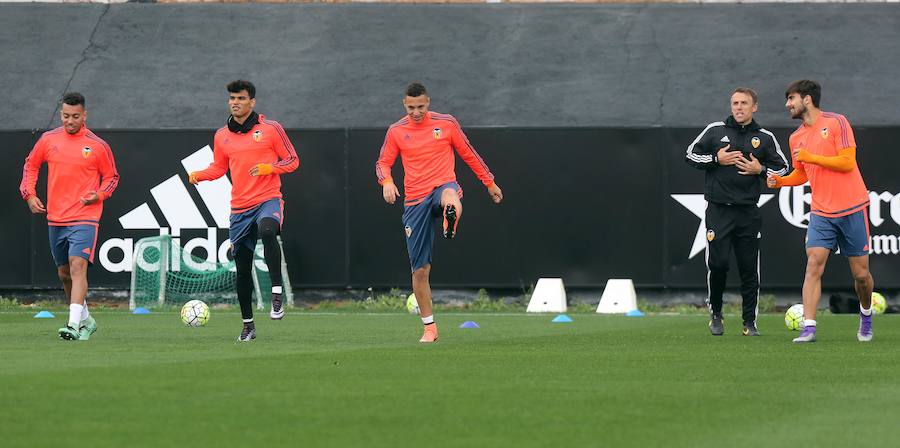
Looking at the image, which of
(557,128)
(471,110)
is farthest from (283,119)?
(557,128)

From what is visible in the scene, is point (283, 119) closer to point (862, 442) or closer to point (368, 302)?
point (368, 302)

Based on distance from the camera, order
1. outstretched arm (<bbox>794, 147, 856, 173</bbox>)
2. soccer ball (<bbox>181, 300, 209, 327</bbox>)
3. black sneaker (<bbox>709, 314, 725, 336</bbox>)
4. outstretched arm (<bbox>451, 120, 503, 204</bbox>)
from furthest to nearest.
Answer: soccer ball (<bbox>181, 300, 209, 327</bbox>) → black sneaker (<bbox>709, 314, 725, 336</bbox>) → outstretched arm (<bbox>451, 120, 503, 204</bbox>) → outstretched arm (<bbox>794, 147, 856, 173</bbox>)

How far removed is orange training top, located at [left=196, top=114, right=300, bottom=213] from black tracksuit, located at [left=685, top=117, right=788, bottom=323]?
3900 mm

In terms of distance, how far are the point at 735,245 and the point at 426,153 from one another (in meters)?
3.32

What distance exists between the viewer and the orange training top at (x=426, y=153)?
14.1 meters

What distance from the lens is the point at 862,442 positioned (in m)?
7.68

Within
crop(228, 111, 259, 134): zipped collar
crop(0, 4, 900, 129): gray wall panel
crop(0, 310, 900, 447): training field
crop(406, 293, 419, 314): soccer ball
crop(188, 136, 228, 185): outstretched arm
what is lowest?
crop(406, 293, 419, 314): soccer ball

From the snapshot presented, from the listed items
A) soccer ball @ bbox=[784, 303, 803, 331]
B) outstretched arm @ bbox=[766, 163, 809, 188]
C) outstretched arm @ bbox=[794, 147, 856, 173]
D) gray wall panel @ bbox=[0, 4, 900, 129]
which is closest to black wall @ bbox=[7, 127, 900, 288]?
gray wall panel @ bbox=[0, 4, 900, 129]

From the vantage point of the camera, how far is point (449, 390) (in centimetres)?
972

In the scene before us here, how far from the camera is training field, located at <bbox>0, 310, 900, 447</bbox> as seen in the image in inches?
310

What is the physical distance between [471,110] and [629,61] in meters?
2.95

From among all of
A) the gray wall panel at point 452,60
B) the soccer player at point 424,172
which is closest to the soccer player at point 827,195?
the soccer player at point 424,172

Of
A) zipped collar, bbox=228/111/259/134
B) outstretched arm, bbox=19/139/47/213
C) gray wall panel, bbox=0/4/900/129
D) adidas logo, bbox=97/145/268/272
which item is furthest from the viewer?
gray wall panel, bbox=0/4/900/129

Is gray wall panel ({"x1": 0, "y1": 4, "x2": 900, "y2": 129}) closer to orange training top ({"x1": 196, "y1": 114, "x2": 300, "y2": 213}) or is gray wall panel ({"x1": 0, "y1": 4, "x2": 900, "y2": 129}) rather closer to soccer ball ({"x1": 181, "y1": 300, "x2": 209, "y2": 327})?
soccer ball ({"x1": 181, "y1": 300, "x2": 209, "y2": 327})
